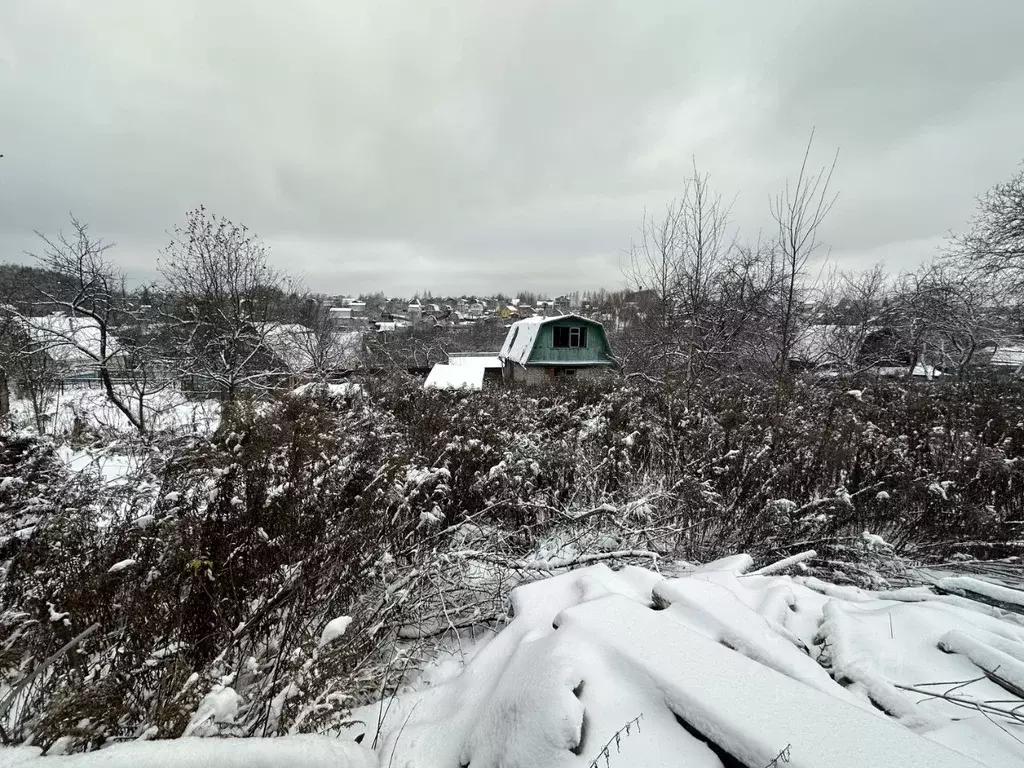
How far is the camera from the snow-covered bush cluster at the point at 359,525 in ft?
6.55

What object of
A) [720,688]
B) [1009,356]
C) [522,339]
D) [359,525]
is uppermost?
[522,339]

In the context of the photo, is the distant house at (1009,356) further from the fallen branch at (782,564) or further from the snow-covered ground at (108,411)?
the snow-covered ground at (108,411)

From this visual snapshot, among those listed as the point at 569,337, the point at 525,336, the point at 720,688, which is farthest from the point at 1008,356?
the point at 720,688

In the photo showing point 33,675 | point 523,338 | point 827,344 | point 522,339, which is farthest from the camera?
point 522,339

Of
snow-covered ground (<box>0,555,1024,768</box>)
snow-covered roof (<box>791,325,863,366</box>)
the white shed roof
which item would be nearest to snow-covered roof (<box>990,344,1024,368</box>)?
snow-covered roof (<box>791,325,863,366</box>)

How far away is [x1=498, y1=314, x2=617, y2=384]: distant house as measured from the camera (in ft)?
70.7

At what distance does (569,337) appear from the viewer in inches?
874

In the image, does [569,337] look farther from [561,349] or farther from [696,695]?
[696,695]

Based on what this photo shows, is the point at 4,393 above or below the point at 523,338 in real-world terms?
below

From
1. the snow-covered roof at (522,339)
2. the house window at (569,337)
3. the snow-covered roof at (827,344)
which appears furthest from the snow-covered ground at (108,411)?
the snow-covered roof at (827,344)

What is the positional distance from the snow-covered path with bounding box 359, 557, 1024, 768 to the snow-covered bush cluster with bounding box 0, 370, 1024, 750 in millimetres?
642

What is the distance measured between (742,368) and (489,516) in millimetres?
10325

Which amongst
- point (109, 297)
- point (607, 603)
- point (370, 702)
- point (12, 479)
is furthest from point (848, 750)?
point (109, 297)

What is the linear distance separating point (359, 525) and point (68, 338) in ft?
29.0
